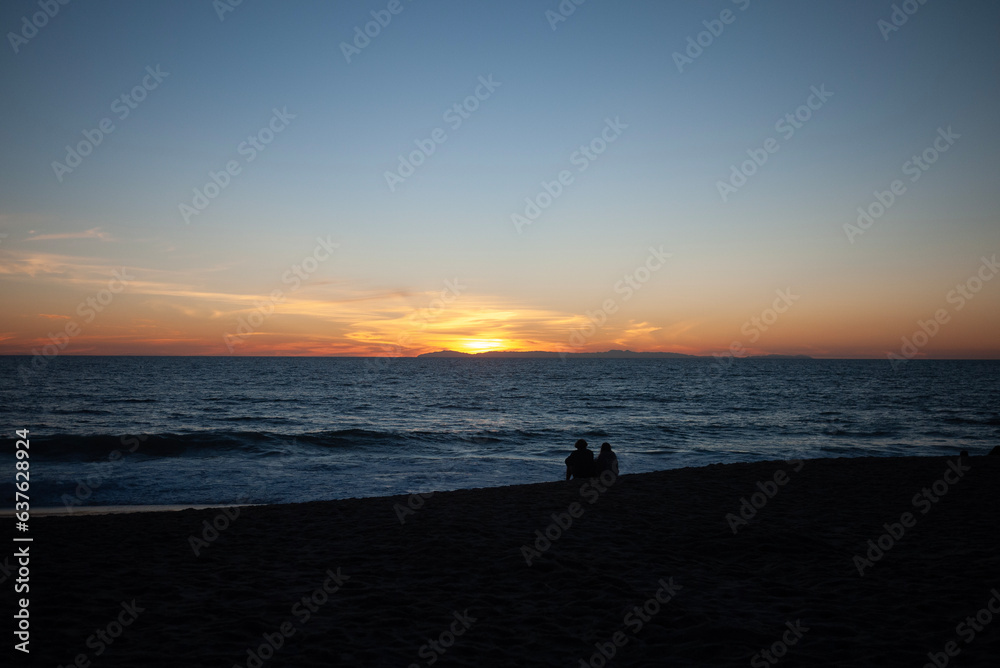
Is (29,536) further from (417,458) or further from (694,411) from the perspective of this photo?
(694,411)
